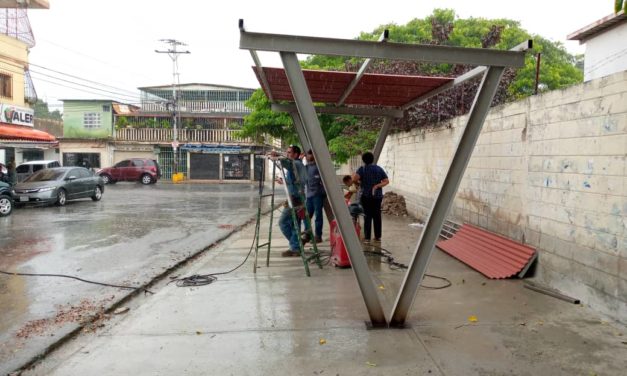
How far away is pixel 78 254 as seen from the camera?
27.4 ft

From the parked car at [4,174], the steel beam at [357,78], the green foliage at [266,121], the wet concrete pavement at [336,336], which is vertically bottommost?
the wet concrete pavement at [336,336]

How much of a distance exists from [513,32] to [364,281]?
69.5 feet

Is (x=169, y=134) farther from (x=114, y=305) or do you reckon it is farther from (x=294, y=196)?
(x=114, y=305)

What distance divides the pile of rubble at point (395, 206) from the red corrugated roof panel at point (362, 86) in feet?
16.5

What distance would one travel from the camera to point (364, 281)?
14.0 ft

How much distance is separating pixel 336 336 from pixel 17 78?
2564 centimetres

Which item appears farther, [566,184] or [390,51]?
[566,184]

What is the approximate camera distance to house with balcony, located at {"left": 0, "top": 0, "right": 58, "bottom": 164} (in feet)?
69.9

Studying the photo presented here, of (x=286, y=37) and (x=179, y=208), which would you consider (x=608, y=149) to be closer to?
(x=286, y=37)

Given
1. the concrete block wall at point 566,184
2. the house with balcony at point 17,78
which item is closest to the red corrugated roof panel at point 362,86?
the concrete block wall at point 566,184

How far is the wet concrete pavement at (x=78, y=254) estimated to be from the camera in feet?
15.7

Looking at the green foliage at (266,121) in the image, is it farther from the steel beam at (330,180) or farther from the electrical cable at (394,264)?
the steel beam at (330,180)

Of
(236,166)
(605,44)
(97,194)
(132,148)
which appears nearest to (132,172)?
(132,148)

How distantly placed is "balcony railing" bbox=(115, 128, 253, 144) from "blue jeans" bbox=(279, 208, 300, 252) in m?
33.3
